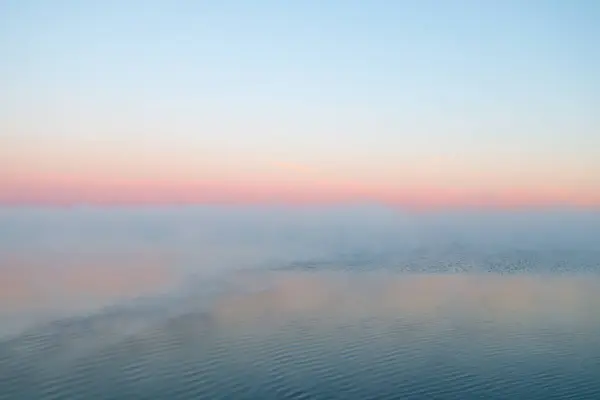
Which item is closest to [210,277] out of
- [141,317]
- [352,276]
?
[352,276]

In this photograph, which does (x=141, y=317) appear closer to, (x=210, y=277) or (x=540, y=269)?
(x=210, y=277)

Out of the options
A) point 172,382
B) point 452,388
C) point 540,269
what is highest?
point 172,382

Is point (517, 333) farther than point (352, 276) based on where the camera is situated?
No

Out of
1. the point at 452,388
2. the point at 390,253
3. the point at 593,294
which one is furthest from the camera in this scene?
the point at 390,253
